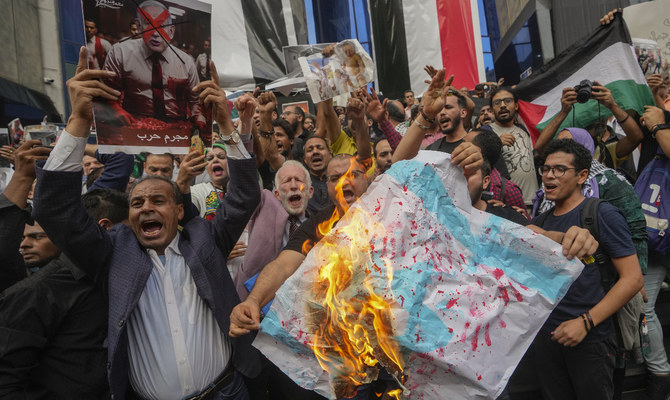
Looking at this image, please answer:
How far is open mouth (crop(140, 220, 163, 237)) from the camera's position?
258cm

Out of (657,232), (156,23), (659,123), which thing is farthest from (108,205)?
(659,123)

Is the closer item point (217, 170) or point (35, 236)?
point (35, 236)

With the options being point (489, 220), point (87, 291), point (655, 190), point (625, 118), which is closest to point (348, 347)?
point (489, 220)

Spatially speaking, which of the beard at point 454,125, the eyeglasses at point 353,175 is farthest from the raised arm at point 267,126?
the beard at point 454,125

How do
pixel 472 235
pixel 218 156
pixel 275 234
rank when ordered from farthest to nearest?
pixel 218 156 < pixel 275 234 < pixel 472 235

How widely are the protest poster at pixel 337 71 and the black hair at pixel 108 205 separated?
220cm

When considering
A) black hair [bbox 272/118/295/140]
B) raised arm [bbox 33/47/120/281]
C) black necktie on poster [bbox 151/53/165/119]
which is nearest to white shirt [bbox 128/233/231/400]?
raised arm [bbox 33/47/120/281]

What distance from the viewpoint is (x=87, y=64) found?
2.30m

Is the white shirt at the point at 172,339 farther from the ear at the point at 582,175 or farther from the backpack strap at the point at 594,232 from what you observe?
the ear at the point at 582,175

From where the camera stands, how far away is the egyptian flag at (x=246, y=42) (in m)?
8.51

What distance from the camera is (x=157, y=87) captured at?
8.32ft

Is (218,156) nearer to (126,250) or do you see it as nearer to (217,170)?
(217,170)

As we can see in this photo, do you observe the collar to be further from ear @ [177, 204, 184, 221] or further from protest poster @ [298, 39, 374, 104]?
protest poster @ [298, 39, 374, 104]

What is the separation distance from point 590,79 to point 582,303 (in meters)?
3.43
